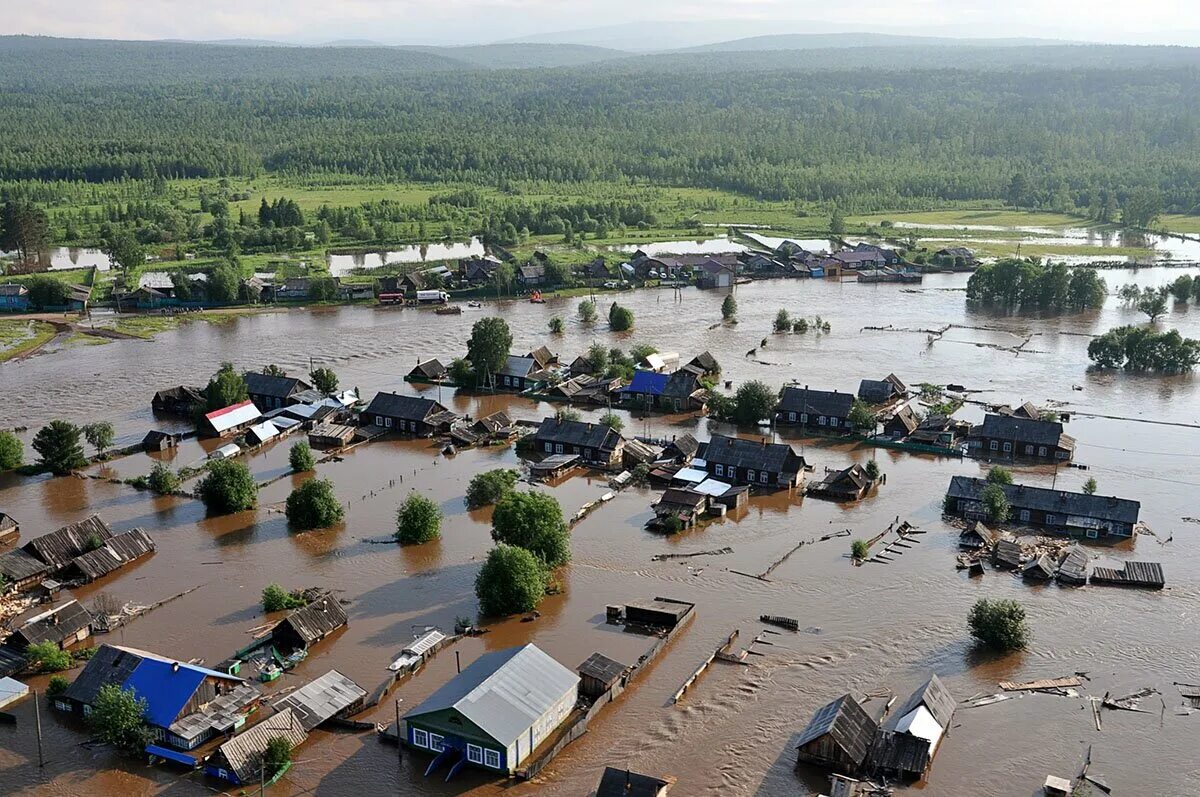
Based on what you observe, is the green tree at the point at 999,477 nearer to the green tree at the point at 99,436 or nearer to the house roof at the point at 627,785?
the house roof at the point at 627,785

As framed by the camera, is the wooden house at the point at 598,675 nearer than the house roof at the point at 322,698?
A: No

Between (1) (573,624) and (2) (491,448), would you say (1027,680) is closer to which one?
(1) (573,624)

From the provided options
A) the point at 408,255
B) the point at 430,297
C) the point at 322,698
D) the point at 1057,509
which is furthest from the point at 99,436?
the point at 408,255

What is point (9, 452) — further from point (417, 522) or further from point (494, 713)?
point (494, 713)

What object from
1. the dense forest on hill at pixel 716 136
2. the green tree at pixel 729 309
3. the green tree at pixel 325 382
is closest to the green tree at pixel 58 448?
the green tree at pixel 325 382

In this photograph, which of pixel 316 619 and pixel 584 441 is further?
pixel 584 441
